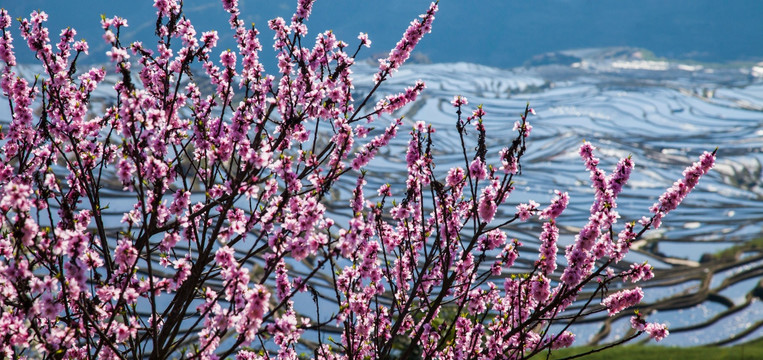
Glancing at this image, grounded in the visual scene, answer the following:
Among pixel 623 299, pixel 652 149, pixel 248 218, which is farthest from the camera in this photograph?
pixel 652 149

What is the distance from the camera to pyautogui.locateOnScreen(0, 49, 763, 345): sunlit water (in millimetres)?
12102

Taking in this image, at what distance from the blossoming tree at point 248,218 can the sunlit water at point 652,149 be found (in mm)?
7505

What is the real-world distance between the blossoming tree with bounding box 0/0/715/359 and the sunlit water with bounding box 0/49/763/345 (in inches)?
295

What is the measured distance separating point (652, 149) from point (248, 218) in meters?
27.3

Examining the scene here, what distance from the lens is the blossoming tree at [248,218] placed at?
253 cm

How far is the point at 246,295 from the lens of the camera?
229 centimetres

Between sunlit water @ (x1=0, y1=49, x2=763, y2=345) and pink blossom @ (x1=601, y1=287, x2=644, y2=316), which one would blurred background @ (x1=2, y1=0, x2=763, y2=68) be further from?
pink blossom @ (x1=601, y1=287, x2=644, y2=316)

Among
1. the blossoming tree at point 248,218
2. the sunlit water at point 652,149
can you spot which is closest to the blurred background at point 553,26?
the sunlit water at point 652,149

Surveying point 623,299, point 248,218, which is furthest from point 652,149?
point 248,218

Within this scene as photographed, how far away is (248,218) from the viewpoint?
3783mm

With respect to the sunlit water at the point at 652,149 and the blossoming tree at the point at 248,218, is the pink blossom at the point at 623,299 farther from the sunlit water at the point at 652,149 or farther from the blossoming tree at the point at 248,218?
the sunlit water at the point at 652,149

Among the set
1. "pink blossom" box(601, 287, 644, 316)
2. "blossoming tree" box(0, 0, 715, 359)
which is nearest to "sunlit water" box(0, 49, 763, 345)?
"pink blossom" box(601, 287, 644, 316)

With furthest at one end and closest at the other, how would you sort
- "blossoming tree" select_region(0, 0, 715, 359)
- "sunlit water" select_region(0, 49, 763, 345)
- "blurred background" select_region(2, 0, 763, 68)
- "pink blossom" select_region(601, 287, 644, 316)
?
"blurred background" select_region(2, 0, 763, 68) → "sunlit water" select_region(0, 49, 763, 345) → "pink blossom" select_region(601, 287, 644, 316) → "blossoming tree" select_region(0, 0, 715, 359)

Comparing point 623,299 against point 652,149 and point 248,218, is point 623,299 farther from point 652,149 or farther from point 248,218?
point 652,149
